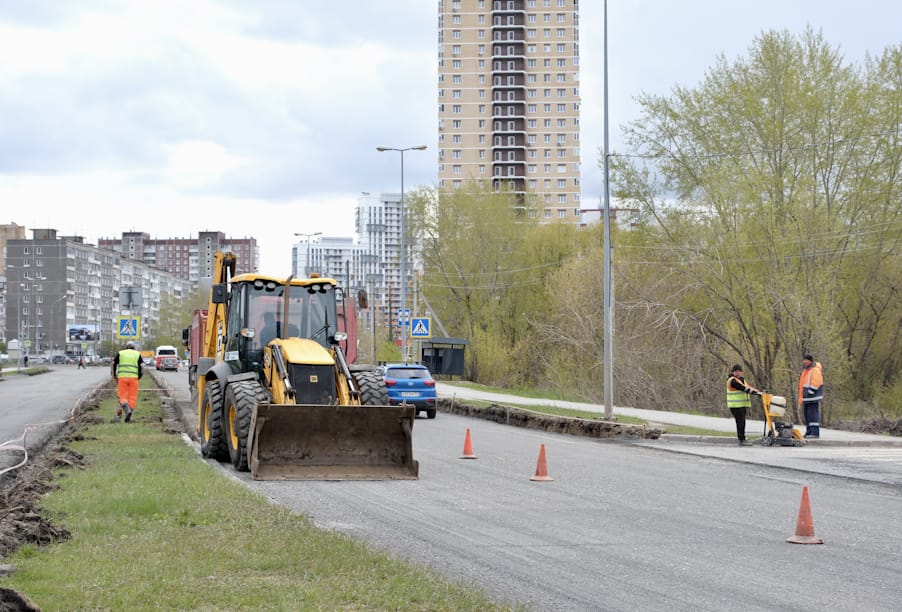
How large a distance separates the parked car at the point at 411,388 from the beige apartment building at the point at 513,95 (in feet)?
331

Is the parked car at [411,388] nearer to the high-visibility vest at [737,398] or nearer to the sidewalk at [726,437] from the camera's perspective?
the sidewalk at [726,437]

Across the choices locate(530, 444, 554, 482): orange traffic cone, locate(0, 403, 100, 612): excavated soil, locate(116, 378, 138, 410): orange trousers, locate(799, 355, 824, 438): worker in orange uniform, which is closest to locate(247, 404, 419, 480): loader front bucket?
locate(530, 444, 554, 482): orange traffic cone

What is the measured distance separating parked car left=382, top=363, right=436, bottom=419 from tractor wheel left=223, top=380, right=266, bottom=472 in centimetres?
1492

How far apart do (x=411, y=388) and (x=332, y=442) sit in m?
16.9

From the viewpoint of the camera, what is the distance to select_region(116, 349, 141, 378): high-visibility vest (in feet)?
83.5

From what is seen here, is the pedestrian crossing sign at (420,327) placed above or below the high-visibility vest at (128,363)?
above

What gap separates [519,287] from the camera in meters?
60.8

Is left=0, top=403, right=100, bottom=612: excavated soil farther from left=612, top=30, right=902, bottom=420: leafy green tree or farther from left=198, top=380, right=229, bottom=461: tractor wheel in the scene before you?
left=612, top=30, right=902, bottom=420: leafy green tree

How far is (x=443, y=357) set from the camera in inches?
2137

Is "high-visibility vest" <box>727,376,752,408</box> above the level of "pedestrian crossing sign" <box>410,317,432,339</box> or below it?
below

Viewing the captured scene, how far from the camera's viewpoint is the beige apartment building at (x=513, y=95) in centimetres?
13338

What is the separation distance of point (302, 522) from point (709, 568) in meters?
3.74

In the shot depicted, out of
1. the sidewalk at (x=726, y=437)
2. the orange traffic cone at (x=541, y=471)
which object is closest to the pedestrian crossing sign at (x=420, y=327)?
the sidewalk at (x=726, y=437)

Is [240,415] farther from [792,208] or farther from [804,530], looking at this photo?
[792,208]
